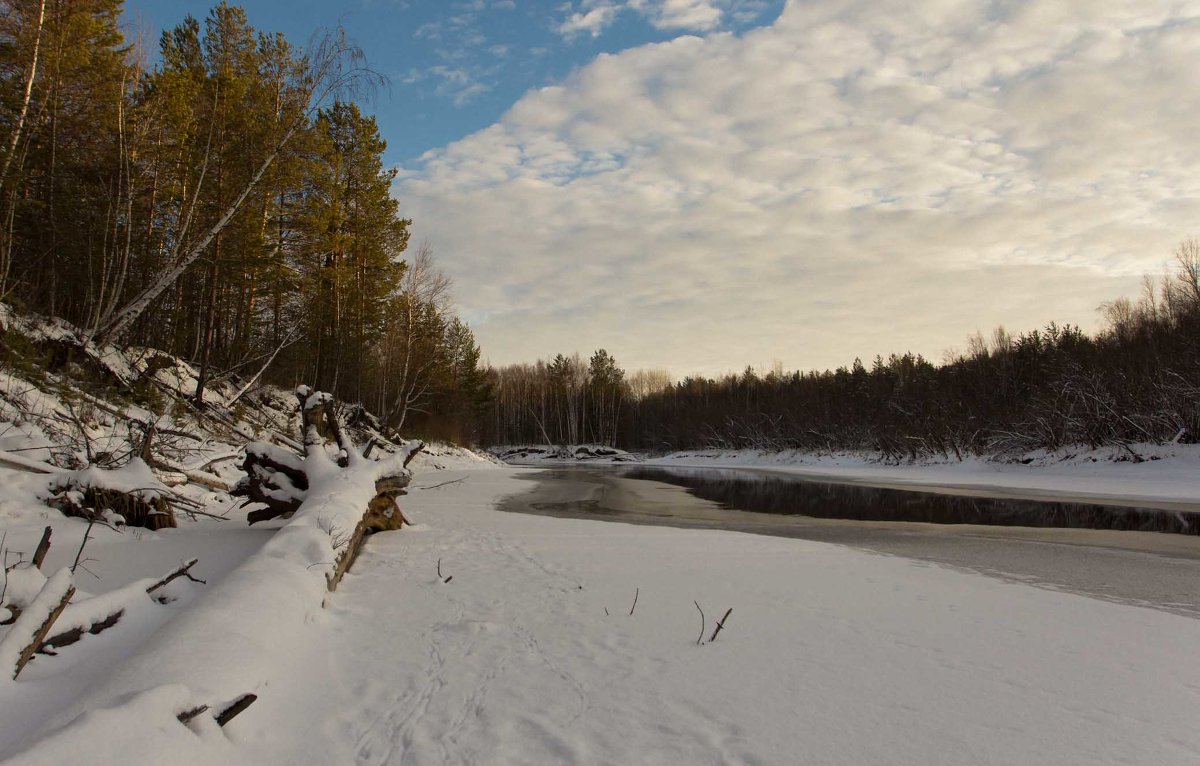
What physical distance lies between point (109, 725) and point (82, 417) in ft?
29.9

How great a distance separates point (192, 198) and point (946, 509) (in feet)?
65.9

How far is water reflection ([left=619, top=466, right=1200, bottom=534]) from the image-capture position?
1246 centimetres

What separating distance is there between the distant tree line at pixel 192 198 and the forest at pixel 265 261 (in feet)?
0.23

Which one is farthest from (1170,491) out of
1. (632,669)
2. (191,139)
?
(191,139)

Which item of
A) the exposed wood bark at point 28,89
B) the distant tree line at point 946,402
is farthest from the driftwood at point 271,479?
the distant tree line at point 946,402

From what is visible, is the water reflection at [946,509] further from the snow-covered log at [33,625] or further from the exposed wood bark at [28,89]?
the exposed wood bark at [28,89]

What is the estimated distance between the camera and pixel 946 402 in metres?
36.5

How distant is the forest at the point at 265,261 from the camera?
39.9 ft

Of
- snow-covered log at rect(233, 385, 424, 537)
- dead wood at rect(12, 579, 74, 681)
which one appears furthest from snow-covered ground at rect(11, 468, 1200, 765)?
snow-covered log at rect(233, 385, 424, 537)

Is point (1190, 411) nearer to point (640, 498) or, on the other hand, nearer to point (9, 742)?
point (640, 498)

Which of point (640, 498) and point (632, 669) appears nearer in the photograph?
point (632, 669)

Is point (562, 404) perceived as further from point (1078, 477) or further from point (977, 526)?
point (977, 526)

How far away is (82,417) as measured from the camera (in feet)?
29.2

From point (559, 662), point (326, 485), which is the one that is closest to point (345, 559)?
point (326, 485)
